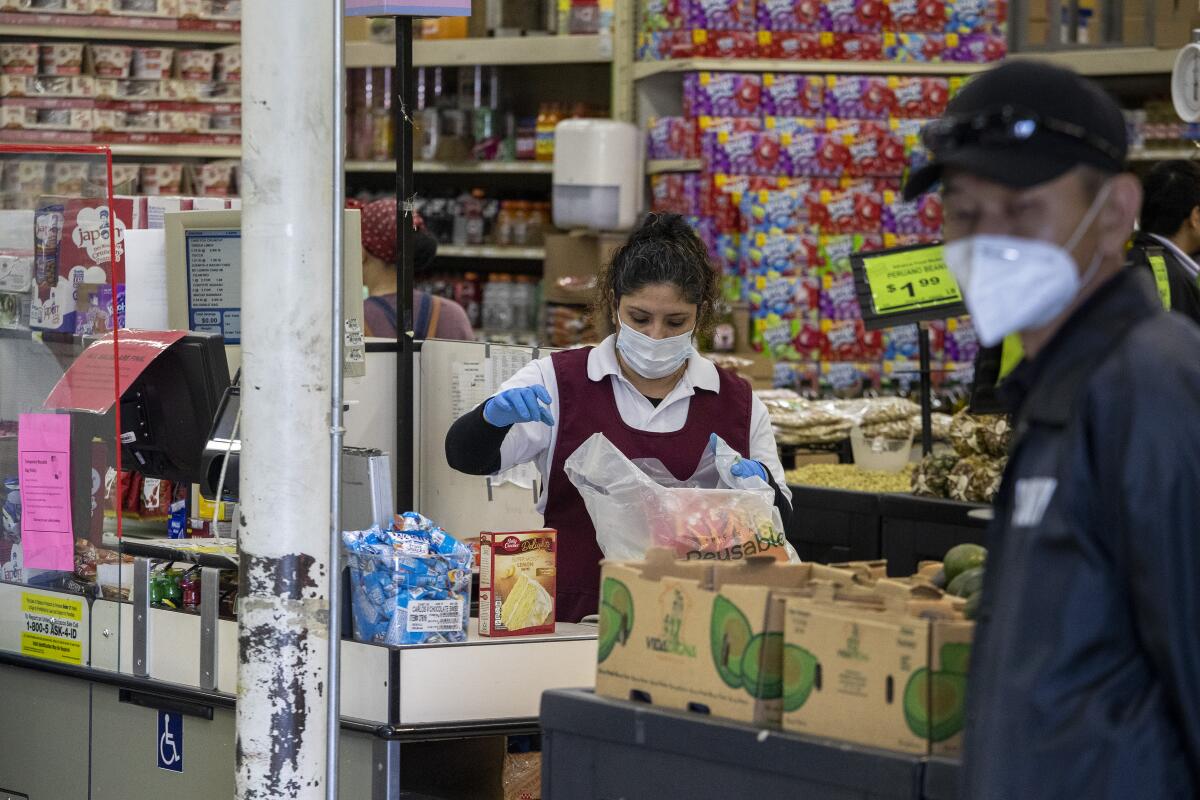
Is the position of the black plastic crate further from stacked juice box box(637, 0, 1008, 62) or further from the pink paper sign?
stacked juice box box(637, 0, 1008, 62)

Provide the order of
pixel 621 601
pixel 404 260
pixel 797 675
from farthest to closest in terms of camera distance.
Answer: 1. pixel 404 260
2. pixel 621 601
3. pixel 797 675

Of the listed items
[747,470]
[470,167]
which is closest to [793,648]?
[747,470]

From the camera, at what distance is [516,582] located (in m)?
2.74

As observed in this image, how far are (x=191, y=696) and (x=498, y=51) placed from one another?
496cm

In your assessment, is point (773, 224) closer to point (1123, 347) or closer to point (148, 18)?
point (148, 18)

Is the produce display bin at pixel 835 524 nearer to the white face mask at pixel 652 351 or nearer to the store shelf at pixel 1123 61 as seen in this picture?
the white face mask at pixel 652 351

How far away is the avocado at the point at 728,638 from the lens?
2.06 metres

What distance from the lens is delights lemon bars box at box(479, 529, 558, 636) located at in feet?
8.80

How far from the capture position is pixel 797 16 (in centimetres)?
679

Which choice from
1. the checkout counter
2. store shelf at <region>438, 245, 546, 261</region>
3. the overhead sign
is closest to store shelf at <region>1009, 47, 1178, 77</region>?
store shelf at <region>438, 245, 546, 261</region>

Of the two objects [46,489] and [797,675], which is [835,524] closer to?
[46,489]

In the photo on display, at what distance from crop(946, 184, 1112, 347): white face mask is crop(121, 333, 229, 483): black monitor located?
6.63ft

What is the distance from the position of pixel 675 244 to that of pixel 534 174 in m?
5.03

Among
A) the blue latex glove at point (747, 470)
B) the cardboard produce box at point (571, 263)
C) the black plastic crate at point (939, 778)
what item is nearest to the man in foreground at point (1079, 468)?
the black plastic crate at point (939, 778)
